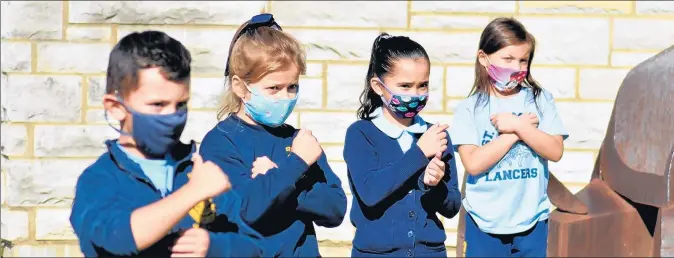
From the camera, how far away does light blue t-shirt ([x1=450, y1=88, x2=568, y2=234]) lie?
412cm

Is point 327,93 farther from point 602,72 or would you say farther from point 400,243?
point 400,243

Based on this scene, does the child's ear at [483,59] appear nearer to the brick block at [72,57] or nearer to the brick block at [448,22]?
the brick block at [448,22]

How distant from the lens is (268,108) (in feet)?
11.4

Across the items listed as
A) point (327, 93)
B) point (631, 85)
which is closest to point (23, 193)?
point (327, 93)

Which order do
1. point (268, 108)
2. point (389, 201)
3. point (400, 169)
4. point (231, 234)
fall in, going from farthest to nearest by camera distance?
point (389, 201) → point (400, 169) → point (268, 108) → point (231, 234)

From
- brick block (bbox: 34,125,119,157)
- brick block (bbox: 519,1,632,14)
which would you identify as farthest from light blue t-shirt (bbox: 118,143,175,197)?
brick block (bbox: 519,1,632,14)

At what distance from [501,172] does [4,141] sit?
2920 mm

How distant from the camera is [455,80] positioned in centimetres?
571

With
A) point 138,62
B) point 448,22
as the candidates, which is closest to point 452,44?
point 448,22

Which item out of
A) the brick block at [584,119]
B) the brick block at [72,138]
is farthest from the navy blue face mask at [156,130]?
the brick block at [584,119]

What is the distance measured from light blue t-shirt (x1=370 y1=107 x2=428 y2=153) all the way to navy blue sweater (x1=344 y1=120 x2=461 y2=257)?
0.02 metres

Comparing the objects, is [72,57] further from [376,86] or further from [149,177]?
[149,177]

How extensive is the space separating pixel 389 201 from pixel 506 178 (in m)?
0.54

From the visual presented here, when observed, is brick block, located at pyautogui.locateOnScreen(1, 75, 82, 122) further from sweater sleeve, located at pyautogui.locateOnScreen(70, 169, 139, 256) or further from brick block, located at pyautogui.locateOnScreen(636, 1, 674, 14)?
brick block, located at pyautogui.locateOnScreen(636, 1, 674, 14)
